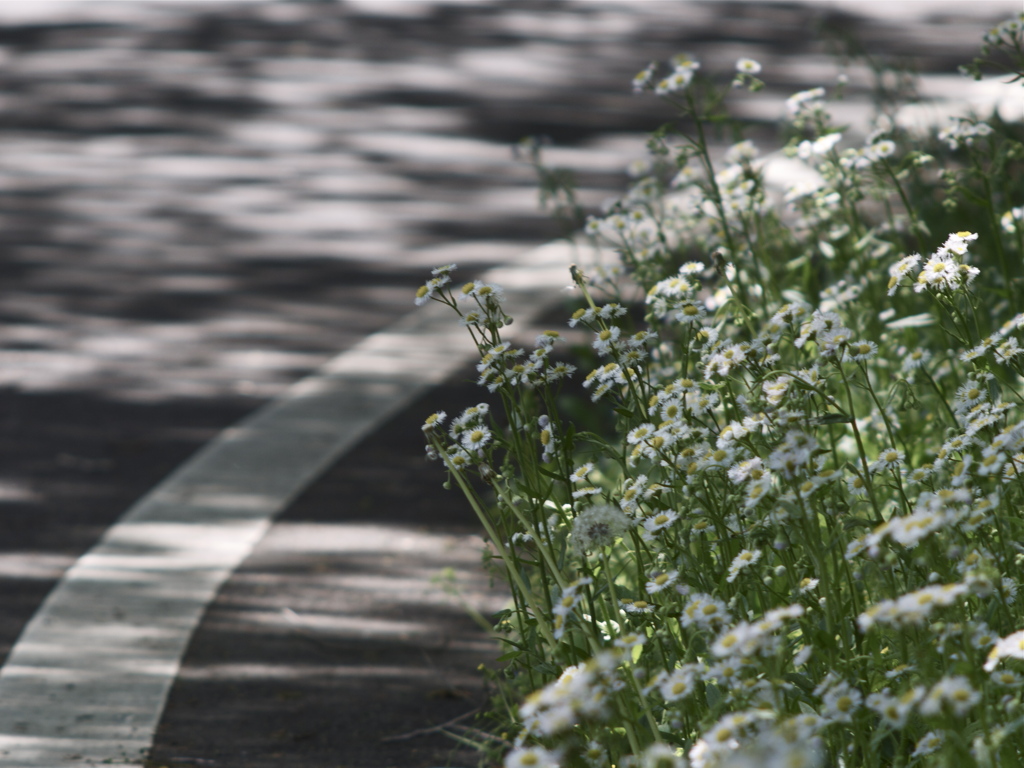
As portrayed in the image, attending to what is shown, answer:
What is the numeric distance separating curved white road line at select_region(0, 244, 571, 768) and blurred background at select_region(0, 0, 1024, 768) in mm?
108

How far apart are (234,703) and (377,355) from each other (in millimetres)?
2623

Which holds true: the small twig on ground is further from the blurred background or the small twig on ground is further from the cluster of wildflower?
the cluster of wildflower

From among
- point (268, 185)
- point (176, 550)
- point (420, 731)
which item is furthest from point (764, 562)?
point (268, 185)

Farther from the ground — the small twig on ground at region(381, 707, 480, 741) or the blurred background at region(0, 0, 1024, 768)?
the blurred background at region(0, 0, 1024, 768)

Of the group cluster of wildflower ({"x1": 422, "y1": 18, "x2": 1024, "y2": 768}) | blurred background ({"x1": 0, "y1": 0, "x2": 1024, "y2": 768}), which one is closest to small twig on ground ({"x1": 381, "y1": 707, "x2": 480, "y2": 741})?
blurred background ({"x1": 0, "y1": 0, "x2": 1024, "y2": 768})

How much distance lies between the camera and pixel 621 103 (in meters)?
9.66

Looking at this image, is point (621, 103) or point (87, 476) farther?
point (621, 103)

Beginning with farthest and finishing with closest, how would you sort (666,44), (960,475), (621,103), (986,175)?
(666,44)
(621,103)
(986,175)
(960,475)

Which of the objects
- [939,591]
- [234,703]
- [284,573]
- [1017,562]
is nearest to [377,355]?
[284,573]

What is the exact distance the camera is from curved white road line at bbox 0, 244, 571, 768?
3125 mm

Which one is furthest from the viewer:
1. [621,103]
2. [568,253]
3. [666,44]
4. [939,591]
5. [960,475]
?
[666,44]

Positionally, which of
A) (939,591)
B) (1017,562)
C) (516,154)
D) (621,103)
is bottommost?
(1017,562)

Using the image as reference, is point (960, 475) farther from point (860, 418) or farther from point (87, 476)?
point (87, 476)

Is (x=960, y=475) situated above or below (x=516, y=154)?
below
